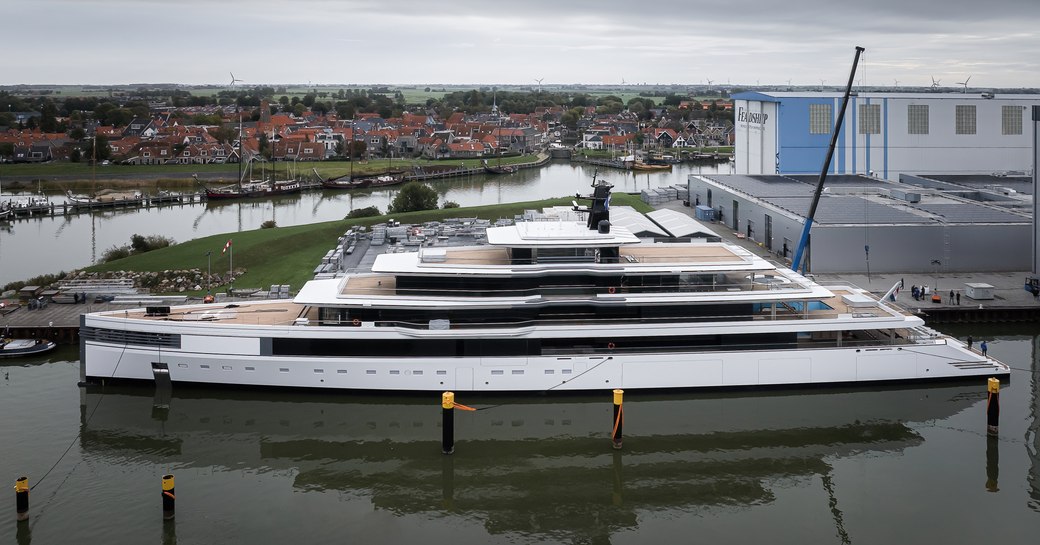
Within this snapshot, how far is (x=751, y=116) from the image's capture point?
160 feet

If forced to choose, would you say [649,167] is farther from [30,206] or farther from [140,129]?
[140,129]

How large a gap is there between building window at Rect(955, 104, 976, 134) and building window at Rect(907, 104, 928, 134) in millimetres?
1621

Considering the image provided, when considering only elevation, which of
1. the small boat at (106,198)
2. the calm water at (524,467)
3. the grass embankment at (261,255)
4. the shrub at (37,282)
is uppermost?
the small boat at (106,198)

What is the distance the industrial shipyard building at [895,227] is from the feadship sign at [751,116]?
27.6 ft

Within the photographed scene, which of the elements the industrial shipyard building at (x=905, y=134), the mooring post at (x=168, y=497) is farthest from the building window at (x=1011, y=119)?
the mooring post at (x=168, y=497)

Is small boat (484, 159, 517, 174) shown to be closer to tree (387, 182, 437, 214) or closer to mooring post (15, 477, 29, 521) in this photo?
tree (387, 182, 437, 214)

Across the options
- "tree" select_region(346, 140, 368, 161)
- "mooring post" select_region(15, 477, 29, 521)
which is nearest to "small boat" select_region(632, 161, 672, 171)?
"tree" select_region(346, 140, 368, 161)

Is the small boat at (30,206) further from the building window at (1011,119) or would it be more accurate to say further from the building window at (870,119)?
the building window at (1011,119)

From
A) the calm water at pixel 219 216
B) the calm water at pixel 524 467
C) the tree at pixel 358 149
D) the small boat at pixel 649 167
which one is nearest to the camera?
the calm water at pixel 524 467

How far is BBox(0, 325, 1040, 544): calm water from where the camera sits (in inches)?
563

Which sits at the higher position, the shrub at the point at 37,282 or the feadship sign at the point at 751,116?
the feadship sign at the point at 751,116

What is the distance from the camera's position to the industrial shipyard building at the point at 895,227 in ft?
98.5

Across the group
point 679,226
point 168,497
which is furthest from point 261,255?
point 168,497

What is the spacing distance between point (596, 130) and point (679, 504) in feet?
320
